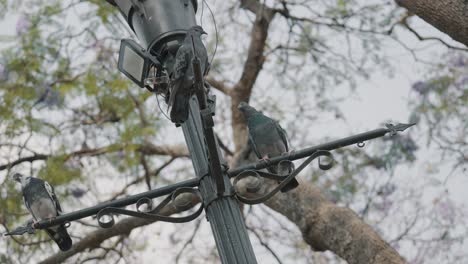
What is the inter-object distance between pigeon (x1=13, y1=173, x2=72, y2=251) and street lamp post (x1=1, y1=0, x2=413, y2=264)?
392mm

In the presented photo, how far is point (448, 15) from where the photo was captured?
3.74 metres

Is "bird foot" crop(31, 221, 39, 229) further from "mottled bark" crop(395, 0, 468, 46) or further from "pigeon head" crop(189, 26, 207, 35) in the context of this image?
"mottled bark" crop(395, 0, 468, 46)

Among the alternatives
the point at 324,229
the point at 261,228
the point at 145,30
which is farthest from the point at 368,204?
the point at 145,30

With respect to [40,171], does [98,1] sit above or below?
above

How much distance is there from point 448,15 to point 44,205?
2.50 m

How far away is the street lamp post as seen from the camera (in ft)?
8.04

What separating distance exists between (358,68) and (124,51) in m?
5.13

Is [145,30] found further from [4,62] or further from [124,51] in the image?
[4,62]

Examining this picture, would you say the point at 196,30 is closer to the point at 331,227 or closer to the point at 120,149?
the point at 331,227

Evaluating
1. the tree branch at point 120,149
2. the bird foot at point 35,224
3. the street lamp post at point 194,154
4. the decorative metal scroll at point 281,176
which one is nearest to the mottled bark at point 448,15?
the street lamp post at point 194,154

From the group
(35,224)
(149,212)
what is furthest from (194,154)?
(35,224)

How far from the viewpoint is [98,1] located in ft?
22.4

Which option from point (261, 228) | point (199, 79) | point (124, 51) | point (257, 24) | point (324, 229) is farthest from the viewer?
point (261, 228)

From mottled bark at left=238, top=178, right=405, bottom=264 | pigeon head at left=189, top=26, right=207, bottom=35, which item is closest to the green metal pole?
pigeon head at left=189, top=26, right=207, bottom=35
